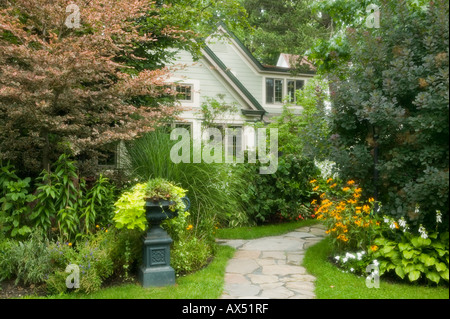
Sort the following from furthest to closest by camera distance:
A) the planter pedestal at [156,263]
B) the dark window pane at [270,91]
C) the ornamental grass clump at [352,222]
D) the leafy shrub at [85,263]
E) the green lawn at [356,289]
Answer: the dark window pane at [270,91], the ornamental grass clump at [352,222], the planter pedestal at [156,263], the leafy shrub at [85,263], the green lawn at [356,289]

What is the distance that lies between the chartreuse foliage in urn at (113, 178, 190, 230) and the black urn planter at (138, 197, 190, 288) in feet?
0.19

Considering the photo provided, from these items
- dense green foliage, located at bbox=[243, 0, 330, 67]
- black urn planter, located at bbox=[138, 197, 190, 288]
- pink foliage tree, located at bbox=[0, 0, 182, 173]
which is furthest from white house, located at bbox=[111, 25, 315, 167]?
black urn planter, located at bbox=[138, 197, 190, 288]

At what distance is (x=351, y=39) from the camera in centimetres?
503

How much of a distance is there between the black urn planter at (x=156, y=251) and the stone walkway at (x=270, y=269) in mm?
703

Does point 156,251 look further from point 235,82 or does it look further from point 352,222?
point 235,82

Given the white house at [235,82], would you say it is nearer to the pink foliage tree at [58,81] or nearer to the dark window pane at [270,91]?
the dark window pane at [270,91]

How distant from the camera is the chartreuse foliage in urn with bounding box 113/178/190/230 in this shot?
4191 mm

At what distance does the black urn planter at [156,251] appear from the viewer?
426 cm

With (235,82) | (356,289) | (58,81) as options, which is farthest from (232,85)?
(356,289)

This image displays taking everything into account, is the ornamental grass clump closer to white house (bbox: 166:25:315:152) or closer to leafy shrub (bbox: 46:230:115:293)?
leafy shrub (bbox: 46:230:115:293)

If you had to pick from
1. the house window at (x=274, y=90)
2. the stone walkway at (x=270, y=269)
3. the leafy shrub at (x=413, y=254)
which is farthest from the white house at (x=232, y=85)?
the leafy shrub at (x=413, y=254)
